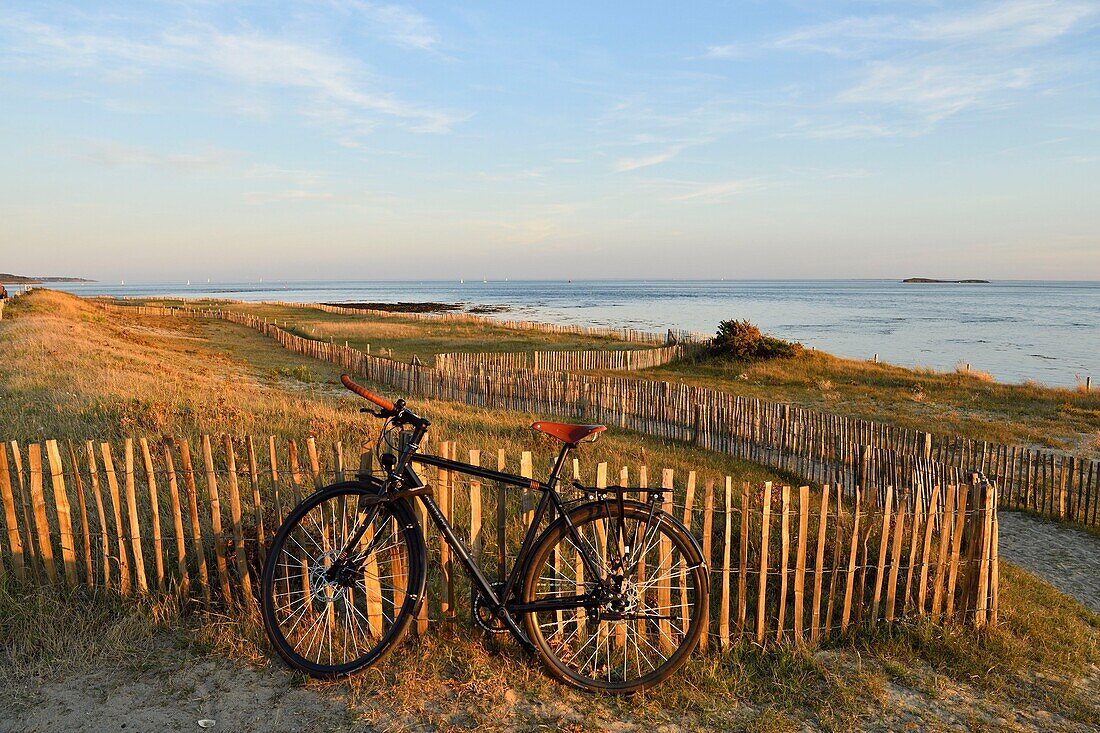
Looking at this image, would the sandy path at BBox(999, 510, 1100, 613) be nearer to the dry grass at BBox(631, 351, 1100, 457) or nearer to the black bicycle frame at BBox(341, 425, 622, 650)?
the dry grass at BBox(631, 351, 1100, 457)

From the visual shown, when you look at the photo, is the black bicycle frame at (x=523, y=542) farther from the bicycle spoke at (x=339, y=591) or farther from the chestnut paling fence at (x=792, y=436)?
the chestnut paling fence at (x=792, y=436)

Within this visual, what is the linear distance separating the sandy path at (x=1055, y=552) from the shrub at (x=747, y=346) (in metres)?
14.6

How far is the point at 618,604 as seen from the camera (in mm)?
3518

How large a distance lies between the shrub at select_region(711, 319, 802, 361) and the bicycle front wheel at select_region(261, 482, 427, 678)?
20799 millimetres

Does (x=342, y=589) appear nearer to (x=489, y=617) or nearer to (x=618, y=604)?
(x=489, y=617)

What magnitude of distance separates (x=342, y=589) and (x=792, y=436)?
8558 mm

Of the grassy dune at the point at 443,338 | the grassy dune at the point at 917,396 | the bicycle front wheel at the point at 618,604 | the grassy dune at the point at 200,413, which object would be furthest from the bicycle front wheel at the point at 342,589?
the grassy dune at the point at 443,338

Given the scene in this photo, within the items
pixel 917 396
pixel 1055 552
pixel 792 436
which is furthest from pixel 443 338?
pixel 1055 552

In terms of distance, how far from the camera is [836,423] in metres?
9.91

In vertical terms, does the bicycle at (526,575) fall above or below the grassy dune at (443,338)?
above

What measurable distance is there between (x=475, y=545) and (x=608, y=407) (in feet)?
33.5

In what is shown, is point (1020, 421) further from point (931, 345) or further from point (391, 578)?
point (931, 345)

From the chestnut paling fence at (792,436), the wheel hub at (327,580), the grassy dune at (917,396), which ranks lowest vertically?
the grassy dune at (917,396)

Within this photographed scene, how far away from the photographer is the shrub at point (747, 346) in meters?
23.3
